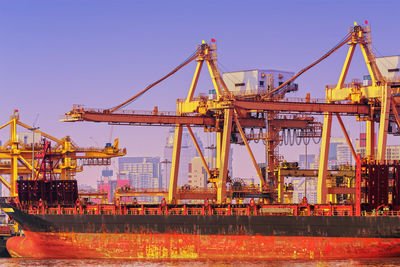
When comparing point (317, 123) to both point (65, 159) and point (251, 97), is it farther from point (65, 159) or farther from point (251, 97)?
point (65, 159)

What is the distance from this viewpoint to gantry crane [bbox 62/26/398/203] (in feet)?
256

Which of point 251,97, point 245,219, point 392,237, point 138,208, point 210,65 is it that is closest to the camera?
point 392,237

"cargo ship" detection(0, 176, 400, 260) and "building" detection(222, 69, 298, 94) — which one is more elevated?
"building" detection(222, 69, 298, 94)

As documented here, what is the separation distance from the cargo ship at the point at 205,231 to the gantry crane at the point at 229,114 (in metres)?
9.38

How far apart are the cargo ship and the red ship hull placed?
6cm

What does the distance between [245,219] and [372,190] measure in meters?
9.30

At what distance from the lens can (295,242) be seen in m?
61.8

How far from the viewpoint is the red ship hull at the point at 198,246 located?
59.7m

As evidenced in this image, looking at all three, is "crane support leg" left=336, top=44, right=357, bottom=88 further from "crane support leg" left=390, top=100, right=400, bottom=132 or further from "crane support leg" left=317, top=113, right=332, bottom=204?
"crane support leg" left=390, top=100, right=400, bottom=132

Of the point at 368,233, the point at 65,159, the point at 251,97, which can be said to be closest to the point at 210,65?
the point at 251,97

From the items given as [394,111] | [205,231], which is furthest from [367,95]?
[205,231]

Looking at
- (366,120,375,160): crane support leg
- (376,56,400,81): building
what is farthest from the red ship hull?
(376,56,400,81): building

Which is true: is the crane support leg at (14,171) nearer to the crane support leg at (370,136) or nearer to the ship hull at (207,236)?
the ship hull at (207,236)

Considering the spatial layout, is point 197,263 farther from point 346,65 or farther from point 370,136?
point 370,136
